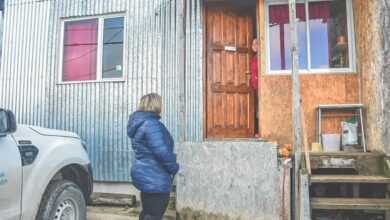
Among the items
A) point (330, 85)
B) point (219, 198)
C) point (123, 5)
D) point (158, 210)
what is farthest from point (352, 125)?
Answer: point (123, 5)

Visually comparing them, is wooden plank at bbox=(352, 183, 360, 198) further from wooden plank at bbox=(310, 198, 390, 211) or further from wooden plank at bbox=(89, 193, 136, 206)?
wooden plank at bbox=(89, 193, 136, 206)

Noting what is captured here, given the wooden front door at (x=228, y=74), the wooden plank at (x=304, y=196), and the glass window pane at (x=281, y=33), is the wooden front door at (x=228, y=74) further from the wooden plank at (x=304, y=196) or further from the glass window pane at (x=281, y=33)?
the wooden plank at (x=304, y=196)

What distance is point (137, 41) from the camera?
24.6ft

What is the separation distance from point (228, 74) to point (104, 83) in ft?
8.27

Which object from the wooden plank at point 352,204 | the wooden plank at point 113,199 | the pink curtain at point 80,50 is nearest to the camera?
the wooden plank at point 352,204

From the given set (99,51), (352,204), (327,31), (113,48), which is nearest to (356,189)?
(352,204)

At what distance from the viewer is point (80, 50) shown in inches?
313

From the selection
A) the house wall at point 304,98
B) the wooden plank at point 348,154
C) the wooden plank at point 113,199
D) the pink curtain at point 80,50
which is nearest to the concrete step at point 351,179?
the wooden plank at point 348,154

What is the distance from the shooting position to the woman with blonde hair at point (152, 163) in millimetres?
3877

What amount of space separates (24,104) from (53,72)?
97cm

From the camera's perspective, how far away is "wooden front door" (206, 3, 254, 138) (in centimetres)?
720

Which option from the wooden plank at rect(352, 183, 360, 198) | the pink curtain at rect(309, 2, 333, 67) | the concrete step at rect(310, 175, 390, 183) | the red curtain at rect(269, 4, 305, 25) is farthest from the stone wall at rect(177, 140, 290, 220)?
the pink curtain at rect(309, 2, 333, 67)

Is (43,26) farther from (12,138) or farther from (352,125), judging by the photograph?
(352,125)

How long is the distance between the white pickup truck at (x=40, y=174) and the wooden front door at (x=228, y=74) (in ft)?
10.1
